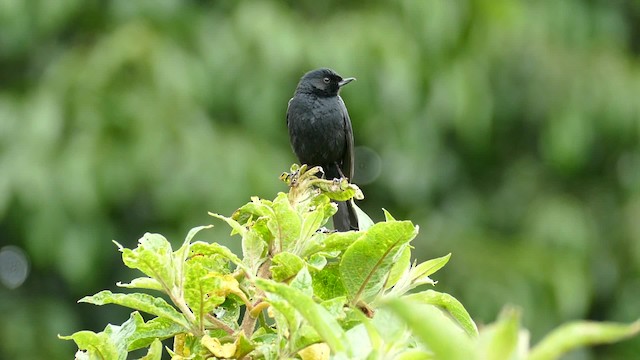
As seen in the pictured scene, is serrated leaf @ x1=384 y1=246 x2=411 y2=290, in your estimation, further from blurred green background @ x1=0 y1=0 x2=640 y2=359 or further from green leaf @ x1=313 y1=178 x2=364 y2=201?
blurred green background @ x1=0 y1=0 x2=640 y2=359

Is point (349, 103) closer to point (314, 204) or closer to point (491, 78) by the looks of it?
point (491, 78)

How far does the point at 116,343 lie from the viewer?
162 centimetres

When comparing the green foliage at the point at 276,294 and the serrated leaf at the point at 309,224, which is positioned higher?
the serrated leaf at the point at 309,224

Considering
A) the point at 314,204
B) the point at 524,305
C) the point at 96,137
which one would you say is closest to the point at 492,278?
the point at 524,305

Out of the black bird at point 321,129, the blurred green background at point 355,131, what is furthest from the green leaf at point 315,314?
the blurred green background at point 355,131

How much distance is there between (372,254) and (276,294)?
0.30 metres

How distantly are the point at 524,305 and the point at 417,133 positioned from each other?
Result: 1.75 metres

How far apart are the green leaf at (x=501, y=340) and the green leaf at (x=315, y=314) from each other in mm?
316

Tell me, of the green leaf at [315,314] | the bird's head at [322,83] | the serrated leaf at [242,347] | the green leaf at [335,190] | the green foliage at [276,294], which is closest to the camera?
the green leaf at [315,314]

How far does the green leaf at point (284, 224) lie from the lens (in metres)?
1.63

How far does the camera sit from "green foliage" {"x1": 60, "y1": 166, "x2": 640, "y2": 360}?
4.48ft

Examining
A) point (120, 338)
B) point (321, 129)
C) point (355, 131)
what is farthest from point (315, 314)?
point (355, 131)

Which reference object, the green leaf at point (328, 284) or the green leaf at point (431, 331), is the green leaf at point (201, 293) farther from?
the green leaf at point (431, 331)

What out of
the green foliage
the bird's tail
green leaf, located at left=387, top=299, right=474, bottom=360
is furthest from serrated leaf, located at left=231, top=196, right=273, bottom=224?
the bird's tail
